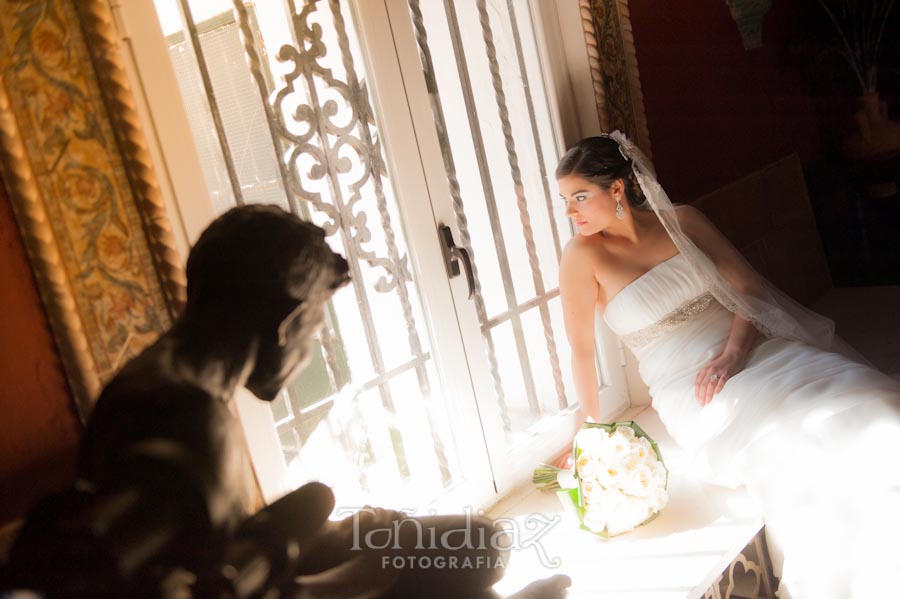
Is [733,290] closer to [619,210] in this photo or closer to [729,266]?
[729,266]

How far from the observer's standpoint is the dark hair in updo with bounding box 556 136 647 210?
2084 millimetres

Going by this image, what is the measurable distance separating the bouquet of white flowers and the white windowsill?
2.3 inches

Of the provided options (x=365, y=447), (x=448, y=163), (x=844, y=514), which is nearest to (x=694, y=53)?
(x=448, y=163)

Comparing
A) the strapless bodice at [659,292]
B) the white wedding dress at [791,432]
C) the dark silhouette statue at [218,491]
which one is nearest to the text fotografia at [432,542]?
the dark silhouette statue at [218,491]

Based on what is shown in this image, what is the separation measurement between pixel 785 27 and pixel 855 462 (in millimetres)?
3191

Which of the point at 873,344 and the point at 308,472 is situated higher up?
the point at 308,472

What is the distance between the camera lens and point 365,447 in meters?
1.52

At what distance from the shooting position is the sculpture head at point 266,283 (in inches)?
31.3

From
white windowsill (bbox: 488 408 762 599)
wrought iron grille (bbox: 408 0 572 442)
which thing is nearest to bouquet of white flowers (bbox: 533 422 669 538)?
white windowsill (bbox: 488 408 762 599)

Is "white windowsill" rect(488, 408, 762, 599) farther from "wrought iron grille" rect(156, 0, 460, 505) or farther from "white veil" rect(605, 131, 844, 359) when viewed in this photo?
"white veil" rect(605, 131, 844, 359)

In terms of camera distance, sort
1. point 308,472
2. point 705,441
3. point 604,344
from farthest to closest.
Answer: point 604,344 → point 705,441 → point 308,472

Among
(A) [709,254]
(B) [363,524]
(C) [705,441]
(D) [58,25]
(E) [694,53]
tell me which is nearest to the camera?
(B) [363,524]

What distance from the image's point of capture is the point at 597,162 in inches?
82.2

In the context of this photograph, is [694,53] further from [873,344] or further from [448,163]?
[448,163]
